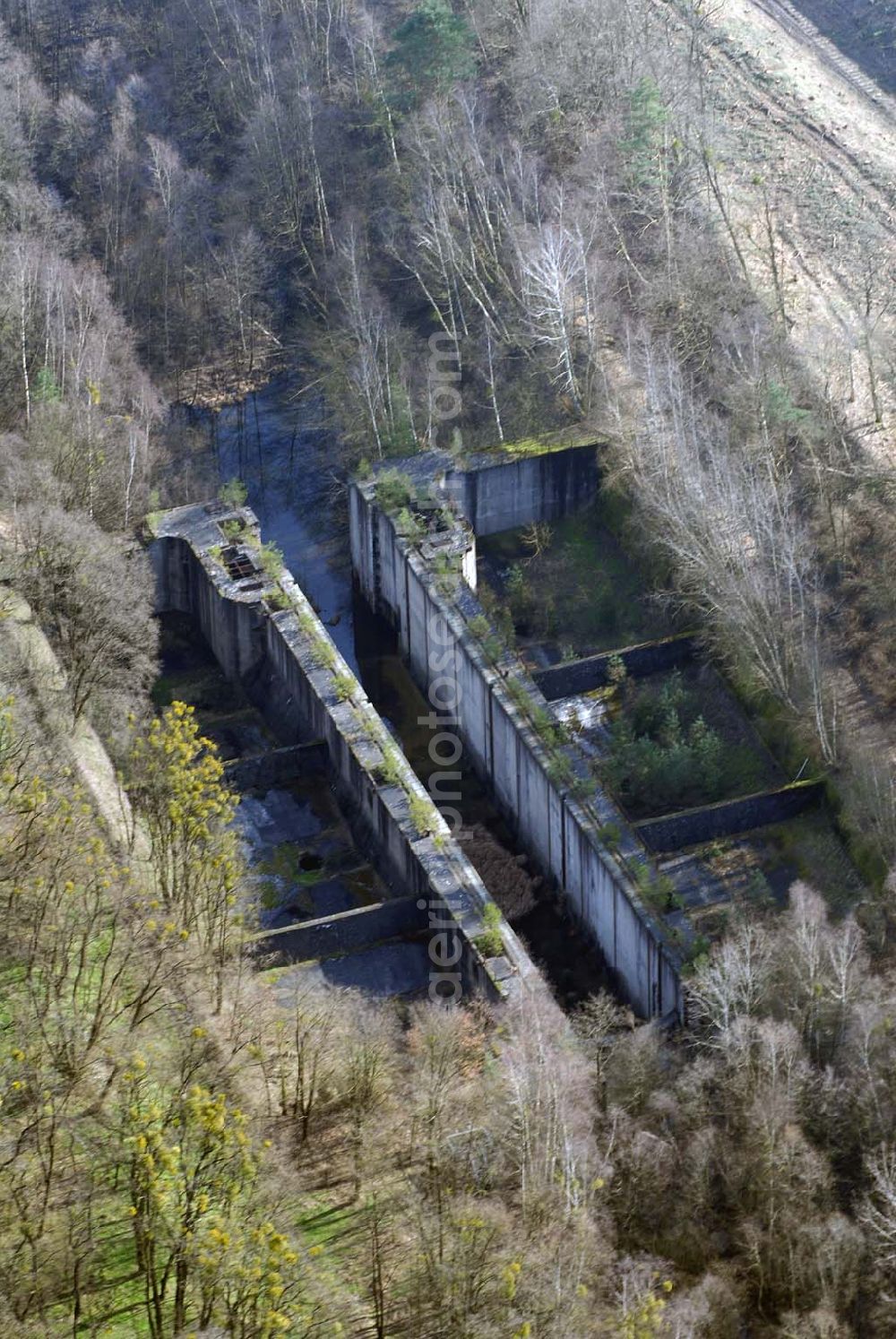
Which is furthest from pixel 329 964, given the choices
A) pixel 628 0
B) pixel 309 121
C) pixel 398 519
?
pixel 628 0

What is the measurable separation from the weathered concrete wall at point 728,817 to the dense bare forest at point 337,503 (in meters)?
1.26

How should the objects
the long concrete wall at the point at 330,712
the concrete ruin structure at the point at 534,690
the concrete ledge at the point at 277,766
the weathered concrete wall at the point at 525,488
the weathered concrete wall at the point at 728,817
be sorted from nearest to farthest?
the long concrete wall at the point at 330,712, the concrete ruin structure at the point at 534,690, the weathered concrete wall at the point at 728,817, the concrete ledge at the point at 277,766, the weathered concrete wall at the point at 525,488

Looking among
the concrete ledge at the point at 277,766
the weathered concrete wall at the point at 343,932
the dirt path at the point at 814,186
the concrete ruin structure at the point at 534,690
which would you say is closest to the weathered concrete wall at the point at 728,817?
the concrete ruin structure at the point at 534,690

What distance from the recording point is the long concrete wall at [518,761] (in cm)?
5166

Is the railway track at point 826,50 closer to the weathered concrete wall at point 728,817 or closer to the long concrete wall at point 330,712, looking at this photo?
the long concrete wall at point 330,712

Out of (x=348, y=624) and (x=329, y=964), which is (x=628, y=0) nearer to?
(x=348, y=624)

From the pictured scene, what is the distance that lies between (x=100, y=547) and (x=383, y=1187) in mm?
24612

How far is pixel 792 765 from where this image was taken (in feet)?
188

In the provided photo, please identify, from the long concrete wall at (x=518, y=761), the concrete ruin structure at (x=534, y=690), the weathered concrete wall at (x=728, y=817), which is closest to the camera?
the long concrete wall at (x=518, y=761)

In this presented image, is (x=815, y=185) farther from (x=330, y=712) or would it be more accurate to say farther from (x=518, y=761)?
(x=330, y=712)

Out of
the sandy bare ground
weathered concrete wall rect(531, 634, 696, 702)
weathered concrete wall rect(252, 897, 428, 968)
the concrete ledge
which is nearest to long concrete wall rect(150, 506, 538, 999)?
the concrete ledge

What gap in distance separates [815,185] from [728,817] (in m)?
33.9

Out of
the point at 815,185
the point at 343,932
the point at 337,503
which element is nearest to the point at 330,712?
the point at 343,932

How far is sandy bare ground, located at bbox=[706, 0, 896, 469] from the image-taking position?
67.6 metres
